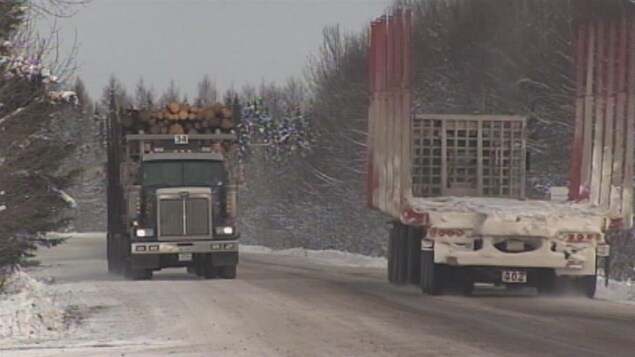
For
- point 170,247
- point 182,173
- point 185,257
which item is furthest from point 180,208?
point 185,257

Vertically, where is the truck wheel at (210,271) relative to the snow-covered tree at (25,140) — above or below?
below

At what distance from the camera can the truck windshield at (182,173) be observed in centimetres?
2697

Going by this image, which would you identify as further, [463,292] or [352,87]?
[352,87]

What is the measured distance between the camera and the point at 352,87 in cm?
6194

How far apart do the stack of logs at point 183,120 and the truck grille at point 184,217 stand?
2.46 metres

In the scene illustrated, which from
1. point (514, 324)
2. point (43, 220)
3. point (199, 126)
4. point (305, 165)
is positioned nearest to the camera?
point (514, 324)

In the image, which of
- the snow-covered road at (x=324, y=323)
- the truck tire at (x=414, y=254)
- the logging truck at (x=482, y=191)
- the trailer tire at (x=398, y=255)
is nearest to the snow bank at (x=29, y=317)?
the snow-covered road at (x=324, y=323)

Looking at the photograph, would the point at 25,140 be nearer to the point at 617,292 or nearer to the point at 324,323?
the point at 324,323

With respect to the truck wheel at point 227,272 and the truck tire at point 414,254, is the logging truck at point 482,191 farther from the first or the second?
the truck wheel at point 227,272

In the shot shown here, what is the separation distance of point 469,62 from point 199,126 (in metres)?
25.6

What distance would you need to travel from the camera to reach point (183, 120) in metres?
28.8

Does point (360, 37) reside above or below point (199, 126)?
above

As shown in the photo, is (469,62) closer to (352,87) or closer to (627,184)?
(352,87)

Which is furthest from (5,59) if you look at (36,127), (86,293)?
(86,293)
